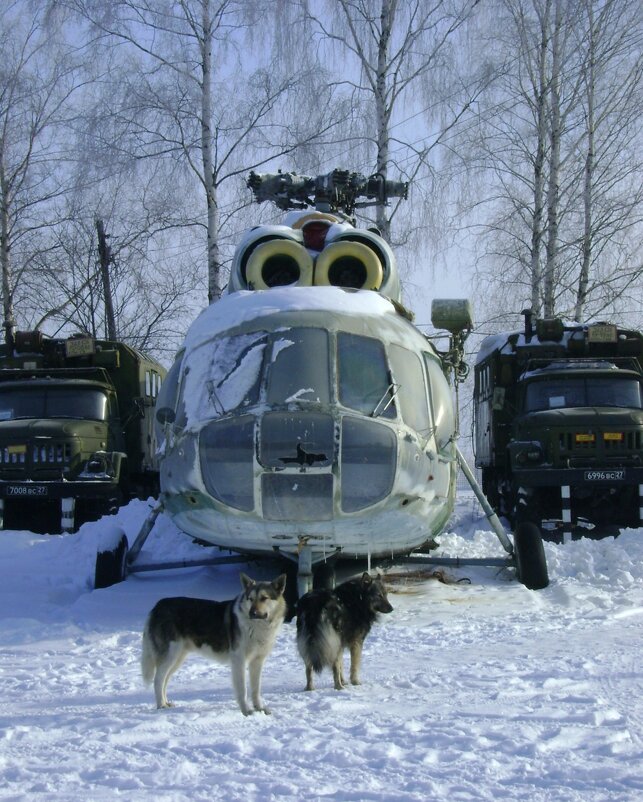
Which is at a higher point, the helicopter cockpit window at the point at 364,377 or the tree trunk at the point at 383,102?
the tree trunk at the point at 383,102

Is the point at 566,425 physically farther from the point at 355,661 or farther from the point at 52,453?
the point at 355,661

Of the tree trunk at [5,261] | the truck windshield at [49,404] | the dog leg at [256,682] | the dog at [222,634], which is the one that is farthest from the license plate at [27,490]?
the dog leg at [256,682]

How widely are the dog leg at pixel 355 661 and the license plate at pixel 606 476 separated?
778cm

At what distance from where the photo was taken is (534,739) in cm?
434

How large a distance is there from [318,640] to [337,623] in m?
0.19

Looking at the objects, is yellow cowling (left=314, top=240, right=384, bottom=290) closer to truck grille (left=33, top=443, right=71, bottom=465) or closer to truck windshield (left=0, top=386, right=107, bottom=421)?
truck grille (left=33, top=443, right=71, bottom=465)

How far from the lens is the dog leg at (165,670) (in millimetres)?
5148

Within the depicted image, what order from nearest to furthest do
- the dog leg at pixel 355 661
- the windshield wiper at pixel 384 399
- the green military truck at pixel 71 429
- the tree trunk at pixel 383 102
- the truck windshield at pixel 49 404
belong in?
1. the dog leg at pixel 355 661
2. the windshield wiper at pixel 384 399
3. the green military truck at pixel 71 429
4. the truck windshield at pixel 49 404
5. the tree trunk at pixel 383 102

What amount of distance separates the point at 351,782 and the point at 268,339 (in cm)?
451

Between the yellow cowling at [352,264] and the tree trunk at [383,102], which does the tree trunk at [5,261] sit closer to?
the tree trunk at [383,102]

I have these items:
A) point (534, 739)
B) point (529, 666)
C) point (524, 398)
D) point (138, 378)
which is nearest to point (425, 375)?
point (529, 666)

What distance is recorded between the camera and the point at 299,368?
300 inches

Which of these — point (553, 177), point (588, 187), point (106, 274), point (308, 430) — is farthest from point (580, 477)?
point (106, 274)

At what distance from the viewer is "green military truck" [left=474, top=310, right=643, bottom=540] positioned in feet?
43.0
